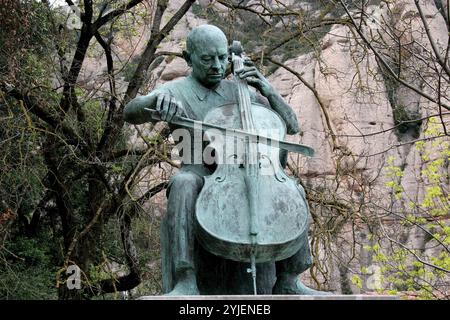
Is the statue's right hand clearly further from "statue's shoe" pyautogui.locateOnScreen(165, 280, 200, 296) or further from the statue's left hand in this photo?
"statue's shoe" pyautogui.locateOnScreen(165, 280, 200, 296)

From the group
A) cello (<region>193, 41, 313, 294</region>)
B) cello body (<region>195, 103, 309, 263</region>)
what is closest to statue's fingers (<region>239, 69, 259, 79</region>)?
cello (<region>193, 41, 313, 294</region>)

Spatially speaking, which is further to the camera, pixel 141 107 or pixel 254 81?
pixel 254 81

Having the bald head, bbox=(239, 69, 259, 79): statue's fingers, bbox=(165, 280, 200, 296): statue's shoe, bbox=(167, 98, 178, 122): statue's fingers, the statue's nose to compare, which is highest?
the bald head

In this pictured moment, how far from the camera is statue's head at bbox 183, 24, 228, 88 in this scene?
640 cm

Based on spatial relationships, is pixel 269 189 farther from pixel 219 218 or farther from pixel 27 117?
pixel 27 117

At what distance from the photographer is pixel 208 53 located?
6.42 m

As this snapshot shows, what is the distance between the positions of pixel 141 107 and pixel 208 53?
626mm

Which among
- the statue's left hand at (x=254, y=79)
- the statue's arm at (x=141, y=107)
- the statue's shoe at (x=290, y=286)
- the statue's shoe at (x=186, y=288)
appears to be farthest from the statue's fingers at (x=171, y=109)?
the statue's shoe at (x=290, y=286)

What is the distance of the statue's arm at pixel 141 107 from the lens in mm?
6270

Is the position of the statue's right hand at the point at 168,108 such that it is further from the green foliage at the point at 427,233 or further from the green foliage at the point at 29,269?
the green foliage at the point at 29,269

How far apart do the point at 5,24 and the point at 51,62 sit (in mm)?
1361

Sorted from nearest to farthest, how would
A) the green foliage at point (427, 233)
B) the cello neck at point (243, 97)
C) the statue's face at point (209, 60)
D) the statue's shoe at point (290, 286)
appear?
1. the statue's shoe at point (290, 286)
2. the cello neck at point (243, 97)
3. the statue's face at point (209, 60)
4. the green foliage at point (427, 233)

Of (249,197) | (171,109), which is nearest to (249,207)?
(249,197)

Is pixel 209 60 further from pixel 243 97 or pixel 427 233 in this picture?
pixel 427 233
